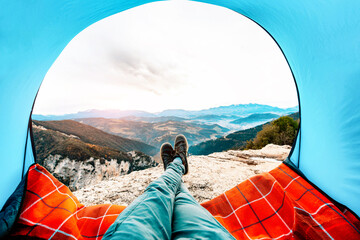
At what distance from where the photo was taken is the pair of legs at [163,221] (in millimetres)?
688

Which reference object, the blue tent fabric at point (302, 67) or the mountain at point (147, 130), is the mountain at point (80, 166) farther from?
the mountain at point (147, 130)

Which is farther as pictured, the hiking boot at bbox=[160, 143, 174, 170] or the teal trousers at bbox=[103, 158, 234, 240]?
the hiking boot at bbox=[160, 143, 174, 170]

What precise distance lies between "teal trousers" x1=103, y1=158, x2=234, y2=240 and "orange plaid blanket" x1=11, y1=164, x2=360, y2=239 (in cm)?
43

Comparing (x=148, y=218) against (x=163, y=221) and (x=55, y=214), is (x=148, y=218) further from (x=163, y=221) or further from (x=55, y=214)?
(x=55, y=214)

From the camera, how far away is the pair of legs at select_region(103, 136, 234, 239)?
688mm

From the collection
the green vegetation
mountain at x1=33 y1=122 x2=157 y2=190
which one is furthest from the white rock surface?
the green vegetation

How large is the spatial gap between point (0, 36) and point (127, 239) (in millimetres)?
1451

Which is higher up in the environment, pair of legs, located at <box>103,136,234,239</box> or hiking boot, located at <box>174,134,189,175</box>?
hiking boot, located at <box>174,134,189,175</box>

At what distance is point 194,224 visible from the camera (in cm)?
80

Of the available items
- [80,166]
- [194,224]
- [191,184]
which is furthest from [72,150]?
[194,224]

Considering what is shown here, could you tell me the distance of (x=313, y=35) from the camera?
1193 mm

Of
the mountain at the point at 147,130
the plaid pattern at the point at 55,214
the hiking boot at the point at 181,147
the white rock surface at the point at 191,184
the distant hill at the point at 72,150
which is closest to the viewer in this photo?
the plaid pattern at the point at 55,214

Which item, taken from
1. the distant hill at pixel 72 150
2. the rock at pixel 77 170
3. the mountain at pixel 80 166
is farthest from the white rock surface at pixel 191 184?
the distant hill at pixel 72 150

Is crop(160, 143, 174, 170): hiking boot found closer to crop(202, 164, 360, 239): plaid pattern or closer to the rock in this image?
crop(202, 164, 360, 239): plaid pattern
